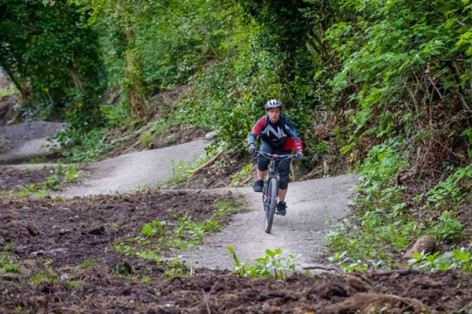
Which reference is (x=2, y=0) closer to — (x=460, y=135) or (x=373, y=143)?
(x=373, y=143)

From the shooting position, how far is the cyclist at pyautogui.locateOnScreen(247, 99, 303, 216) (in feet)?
40.4

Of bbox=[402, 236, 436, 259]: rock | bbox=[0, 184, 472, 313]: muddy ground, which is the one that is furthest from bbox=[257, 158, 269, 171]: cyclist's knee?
bbox=[402, 236, 436, 259]: rock

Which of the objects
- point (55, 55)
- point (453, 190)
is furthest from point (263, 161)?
point (55, 55)

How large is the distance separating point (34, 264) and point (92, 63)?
25180mm

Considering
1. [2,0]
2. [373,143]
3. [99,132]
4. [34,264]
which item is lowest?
[99,132]

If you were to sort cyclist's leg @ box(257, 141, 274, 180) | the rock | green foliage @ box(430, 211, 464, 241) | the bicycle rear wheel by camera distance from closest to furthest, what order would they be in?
the rock < green foliage @ box(430, 211, 464, 241) < the bicycle rear wheel < cyclist's leg @ box(257, 141, 274, 180)

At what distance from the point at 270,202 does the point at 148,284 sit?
178 inches

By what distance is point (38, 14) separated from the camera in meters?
31.7

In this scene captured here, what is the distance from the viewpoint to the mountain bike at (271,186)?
12.1 metres

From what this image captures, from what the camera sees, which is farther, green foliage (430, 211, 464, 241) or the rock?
green foliage (430, 211, 464, 241)

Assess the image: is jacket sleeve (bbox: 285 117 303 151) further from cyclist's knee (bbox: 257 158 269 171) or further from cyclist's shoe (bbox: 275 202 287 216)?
cyclist's shoe (bbox: 275 202 287 216)

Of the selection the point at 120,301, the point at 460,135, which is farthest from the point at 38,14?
the point at 120,301

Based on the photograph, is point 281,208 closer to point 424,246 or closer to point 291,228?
point 291,228

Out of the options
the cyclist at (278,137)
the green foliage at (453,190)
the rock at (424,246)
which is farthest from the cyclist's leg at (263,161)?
the rock at (424,246)
